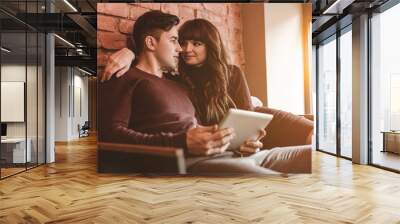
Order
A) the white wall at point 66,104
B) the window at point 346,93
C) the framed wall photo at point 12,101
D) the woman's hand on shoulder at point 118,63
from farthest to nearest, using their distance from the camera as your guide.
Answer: the white wall at point 66,104 → the window at point 346,93 → the framed wall photo at point 12,101 → the woman's hand on shoulder at point 118,63

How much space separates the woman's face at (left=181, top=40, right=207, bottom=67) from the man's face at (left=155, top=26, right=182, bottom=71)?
0.11m

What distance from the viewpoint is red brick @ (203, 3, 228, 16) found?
21.6 feet

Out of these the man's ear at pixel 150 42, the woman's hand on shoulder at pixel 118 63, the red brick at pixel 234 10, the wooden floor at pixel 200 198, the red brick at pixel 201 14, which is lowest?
the wooden floor at pixel 200 198

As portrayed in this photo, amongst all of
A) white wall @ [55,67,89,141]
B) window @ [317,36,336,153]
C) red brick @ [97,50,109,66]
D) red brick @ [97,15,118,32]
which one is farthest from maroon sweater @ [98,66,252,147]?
white wall @ [55,67,89,141]

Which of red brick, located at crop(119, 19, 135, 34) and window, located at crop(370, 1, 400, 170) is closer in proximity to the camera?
red brick, located at crop(119, 19, 135, 34)

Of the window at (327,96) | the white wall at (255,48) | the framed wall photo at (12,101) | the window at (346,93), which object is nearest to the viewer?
the white wall at (255,48)

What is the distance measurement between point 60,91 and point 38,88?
751 cm

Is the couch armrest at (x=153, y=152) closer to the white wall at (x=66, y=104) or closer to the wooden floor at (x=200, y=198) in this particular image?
the wooden floor at (x=200, y=198)

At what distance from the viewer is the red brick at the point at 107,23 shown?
255 inches

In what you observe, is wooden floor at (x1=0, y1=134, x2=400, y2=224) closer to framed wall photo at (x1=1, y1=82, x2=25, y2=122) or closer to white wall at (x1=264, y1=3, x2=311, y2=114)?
white wall at (x1=264, y1=3, x2=311, y2=114)

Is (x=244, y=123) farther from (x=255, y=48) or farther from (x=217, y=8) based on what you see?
(x=217, y=8)

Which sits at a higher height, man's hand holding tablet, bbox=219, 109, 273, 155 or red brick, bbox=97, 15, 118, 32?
red brick, bbox=97, 15, 118, 32

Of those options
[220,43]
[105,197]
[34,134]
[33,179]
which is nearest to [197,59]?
[220,43]

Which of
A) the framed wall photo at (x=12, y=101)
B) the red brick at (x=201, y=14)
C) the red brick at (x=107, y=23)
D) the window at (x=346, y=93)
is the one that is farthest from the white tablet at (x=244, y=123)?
the framed wall photo at (x=12, y=101)
